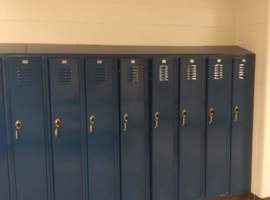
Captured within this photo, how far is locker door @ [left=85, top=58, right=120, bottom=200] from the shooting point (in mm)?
2652

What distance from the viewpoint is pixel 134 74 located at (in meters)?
2.77

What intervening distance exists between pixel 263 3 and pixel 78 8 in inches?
78.3

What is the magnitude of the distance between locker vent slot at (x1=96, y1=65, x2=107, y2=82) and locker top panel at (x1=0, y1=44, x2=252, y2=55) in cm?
15

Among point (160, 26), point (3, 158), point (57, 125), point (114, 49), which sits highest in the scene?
point (160, 26)

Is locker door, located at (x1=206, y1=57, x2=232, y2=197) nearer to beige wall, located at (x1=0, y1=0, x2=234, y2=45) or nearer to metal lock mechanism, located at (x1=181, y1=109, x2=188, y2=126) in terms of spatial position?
metal lock mechanism, located at (x1=181, y1=109, x2=188, y2=126)

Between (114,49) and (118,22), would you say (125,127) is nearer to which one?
(114,49)

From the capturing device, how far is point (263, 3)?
3094mm

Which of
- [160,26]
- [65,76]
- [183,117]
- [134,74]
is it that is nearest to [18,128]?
[65,76]

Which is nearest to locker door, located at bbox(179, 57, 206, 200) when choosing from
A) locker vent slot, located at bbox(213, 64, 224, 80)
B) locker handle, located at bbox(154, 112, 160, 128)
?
locker vent slot, located at bbox(213, 64, 224, 80)

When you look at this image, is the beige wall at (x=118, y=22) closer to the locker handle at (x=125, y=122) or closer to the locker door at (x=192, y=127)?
the locker door at (x=192, y=127)

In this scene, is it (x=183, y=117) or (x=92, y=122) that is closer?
(x=92, y=122)

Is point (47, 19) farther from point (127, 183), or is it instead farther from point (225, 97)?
point (225, 97)

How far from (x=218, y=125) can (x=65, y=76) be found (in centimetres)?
172

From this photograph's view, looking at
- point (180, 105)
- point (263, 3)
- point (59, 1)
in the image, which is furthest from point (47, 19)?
point (263, 3)
